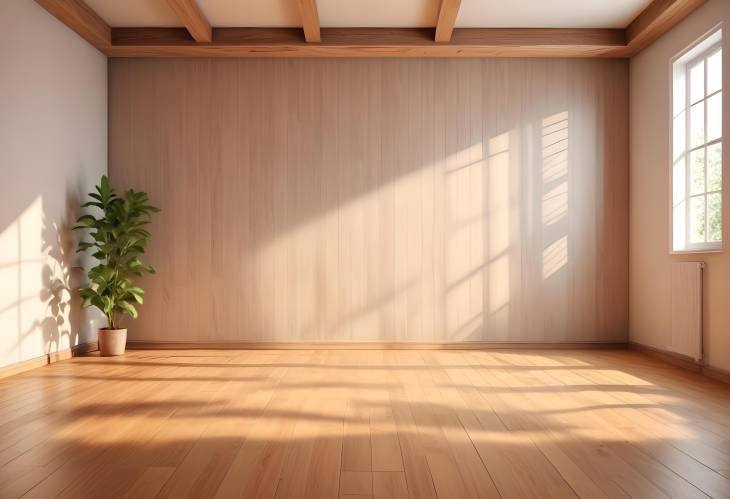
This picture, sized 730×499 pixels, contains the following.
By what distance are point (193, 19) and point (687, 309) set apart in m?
4.40

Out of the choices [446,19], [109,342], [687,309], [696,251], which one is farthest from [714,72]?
[109,342]

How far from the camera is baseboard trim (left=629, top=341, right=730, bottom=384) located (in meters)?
4.18

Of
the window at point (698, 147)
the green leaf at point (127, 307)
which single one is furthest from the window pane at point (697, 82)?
the green leaf at point (127, 307)

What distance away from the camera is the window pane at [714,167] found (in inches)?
175

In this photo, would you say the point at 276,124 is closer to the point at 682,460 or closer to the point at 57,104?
the point at 57,104

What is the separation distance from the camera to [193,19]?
489cm

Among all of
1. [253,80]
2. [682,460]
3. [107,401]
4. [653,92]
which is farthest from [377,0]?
[682,460]

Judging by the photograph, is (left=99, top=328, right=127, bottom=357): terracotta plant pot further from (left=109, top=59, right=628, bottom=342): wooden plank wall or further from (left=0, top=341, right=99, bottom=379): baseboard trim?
(left=109, top=59, right=628, bottom=342): wooden plank wall

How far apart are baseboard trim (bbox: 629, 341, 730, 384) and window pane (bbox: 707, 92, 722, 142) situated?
164 centimetres

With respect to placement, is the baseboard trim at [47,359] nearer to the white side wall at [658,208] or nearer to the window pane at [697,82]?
the white side wall at [658,208]

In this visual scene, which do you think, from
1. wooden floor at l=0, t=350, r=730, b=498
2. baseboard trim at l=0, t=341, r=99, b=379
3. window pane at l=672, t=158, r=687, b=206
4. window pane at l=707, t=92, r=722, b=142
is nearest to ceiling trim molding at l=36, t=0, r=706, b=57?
window pane at l=707, t=92, r=722, b=142

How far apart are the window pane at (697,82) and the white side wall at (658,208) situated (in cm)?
17

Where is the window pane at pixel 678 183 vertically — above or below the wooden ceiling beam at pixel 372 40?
below

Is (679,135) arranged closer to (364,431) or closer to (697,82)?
Answer: (697,82)
